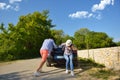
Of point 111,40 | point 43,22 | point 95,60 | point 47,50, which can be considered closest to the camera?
point 47,50

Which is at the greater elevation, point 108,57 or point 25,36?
point 25,36

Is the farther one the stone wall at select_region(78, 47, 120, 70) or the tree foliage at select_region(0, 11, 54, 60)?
the tree foliage at select_region(0, 11, 54, 60)

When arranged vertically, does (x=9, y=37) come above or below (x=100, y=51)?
above

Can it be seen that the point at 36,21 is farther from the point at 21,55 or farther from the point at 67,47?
the point at 67,47

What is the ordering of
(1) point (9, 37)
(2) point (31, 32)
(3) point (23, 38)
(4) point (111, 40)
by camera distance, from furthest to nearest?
(4) point (111, 40)
(2) point (31, 32)
(3) point (23, 38)
(1) point (9, 37)

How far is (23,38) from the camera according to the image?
125ft

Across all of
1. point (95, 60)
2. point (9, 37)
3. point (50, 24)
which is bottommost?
point (95, 60)

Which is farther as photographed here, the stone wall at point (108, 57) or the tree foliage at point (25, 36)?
the tree foliage at point (25, 36)

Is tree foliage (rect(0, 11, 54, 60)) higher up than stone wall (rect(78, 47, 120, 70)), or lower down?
higher up

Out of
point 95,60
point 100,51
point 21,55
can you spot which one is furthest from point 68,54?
point 21,55

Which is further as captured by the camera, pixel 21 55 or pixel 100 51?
pixel 21 55

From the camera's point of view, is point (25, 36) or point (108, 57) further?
point (25, 36)

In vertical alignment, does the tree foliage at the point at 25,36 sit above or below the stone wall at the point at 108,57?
above

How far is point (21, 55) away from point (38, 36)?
6932mm
